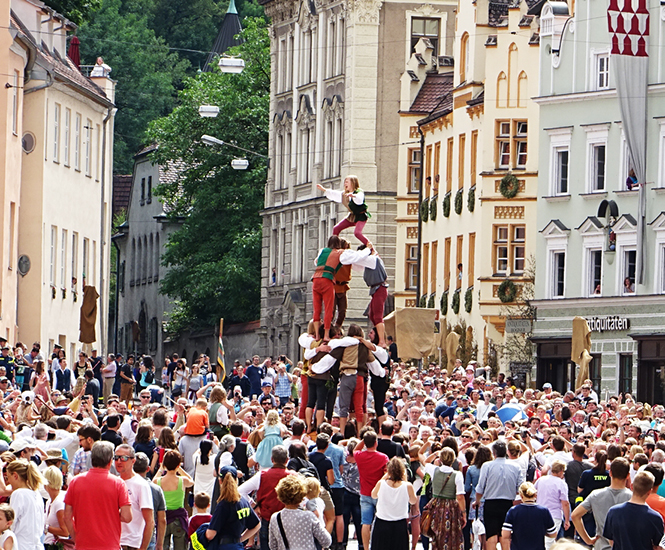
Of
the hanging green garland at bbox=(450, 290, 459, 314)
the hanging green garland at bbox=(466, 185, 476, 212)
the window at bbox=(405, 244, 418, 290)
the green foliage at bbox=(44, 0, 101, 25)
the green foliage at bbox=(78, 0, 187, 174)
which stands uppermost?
the green foliage at bbox=(78, 0, 187, 174)

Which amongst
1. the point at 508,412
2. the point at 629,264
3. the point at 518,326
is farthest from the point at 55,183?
the point at 508,412

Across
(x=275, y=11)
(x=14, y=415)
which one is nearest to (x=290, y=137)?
(x=275, y=11)

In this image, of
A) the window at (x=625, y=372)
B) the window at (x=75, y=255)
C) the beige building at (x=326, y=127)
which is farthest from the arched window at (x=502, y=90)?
the window at (x=75, y=255)

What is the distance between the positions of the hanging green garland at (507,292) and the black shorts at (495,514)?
3512cm

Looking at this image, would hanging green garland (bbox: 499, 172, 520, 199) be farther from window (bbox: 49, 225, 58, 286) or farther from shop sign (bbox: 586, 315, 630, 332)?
window (bbox: 49, 225, 58, 286)

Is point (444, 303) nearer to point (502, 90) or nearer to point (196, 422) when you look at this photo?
point (502, 90)

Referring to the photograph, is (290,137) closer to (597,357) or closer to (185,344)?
(185,344)

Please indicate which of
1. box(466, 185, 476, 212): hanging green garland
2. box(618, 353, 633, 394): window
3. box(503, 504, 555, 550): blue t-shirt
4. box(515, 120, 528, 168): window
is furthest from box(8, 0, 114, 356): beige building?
box(503, 504, 555, 550): blue t-shirt

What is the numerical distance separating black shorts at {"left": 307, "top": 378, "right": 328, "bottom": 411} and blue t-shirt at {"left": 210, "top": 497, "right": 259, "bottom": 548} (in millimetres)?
13964

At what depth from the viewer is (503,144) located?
2208 inches

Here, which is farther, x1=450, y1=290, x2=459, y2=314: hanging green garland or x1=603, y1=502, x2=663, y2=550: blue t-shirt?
x1=450, y1=290, x2=459, y2=314: hanging green garland

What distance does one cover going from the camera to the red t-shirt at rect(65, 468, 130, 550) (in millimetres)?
14852

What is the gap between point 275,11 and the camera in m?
78.6

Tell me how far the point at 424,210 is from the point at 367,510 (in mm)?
44196
